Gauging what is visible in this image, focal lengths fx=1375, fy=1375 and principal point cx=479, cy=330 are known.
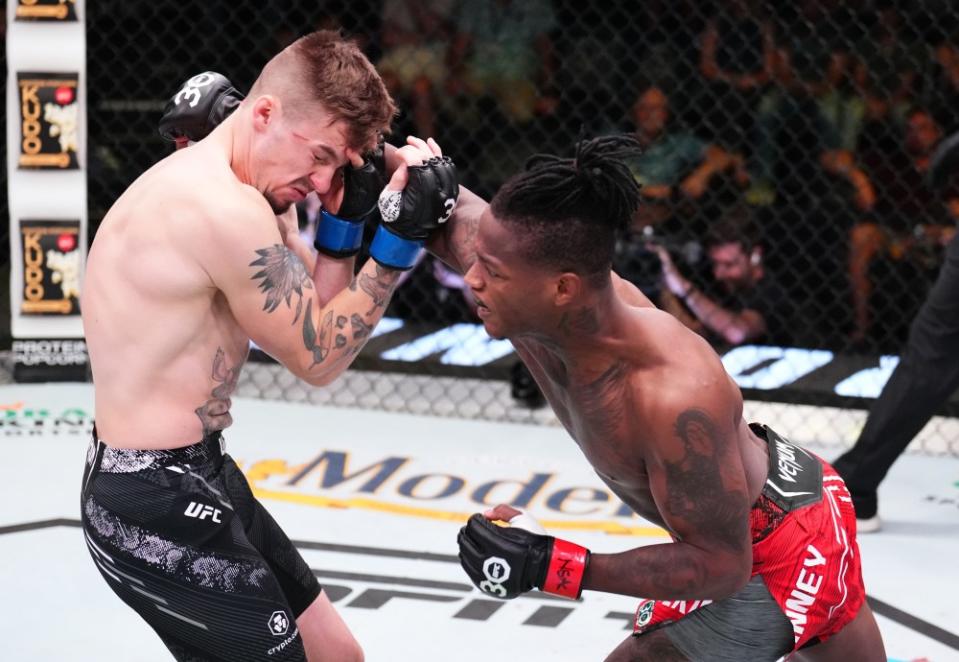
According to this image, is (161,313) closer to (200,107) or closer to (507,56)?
(200,107)

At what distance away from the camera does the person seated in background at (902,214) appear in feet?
15.3

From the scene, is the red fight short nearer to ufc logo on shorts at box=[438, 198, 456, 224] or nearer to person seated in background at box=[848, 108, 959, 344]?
ufc logo on shorts at box=[438, 198, 456, 224]

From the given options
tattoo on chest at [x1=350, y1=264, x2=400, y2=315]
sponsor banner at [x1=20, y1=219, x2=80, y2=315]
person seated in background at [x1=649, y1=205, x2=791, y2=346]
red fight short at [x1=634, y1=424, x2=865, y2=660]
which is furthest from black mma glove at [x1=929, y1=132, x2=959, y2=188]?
sponsor banner at [x1=20, y1=219, x2=80, y2=315]

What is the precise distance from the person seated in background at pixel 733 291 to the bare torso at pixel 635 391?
2.84 meters

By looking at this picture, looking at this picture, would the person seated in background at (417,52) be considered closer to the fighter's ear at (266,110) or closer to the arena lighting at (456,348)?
the arena lighting at (456,348)

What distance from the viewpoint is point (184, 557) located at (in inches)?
73.8

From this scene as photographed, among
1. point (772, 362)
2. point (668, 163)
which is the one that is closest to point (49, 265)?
point (668, 163)

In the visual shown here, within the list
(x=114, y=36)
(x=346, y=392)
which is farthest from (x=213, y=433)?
(x=114, y=36)

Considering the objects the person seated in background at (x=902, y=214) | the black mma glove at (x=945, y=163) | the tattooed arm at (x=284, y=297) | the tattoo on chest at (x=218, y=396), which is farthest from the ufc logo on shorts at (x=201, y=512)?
the person seated in background at (x=902, y=214)

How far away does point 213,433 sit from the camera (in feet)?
6.48

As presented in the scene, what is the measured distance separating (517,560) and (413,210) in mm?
529

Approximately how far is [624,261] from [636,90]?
1.93 ft

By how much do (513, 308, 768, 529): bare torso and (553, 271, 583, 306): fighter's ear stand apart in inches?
4.2

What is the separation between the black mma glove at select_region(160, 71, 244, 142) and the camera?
221 centimetres
